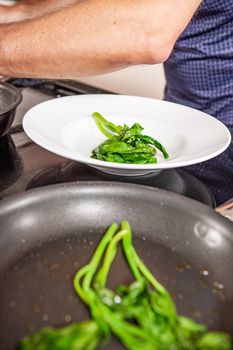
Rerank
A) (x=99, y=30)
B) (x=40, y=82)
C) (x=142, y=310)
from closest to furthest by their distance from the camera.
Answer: (x=142, y=310), (x=99, y=30), (x=40, y=82)

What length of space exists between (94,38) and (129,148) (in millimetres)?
249

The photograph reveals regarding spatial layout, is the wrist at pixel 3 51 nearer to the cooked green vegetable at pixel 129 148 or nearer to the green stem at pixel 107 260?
the cooked green vegetable at pixel 129 148

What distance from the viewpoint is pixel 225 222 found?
2.44ft

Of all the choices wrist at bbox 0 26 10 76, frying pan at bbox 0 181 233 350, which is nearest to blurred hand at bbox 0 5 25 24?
wrist at bbox 0 26 10 76

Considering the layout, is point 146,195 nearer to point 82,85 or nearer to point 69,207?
point 69,207

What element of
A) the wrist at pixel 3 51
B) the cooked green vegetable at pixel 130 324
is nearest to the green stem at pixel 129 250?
the cooked green vegetable at pixel 130 324

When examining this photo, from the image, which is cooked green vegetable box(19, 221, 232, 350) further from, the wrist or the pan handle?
the wrist

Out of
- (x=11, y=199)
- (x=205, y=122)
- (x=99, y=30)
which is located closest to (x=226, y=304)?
(x=11, y=199)

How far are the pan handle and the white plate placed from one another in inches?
3.9

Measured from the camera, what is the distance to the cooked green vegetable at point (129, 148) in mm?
966

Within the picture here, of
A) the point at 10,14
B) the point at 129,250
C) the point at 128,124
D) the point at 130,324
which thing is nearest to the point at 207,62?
the point at 128,124

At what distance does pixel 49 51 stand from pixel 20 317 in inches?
24.9

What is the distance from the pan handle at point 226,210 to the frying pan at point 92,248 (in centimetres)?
7

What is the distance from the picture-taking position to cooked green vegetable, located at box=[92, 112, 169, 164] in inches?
38.0
